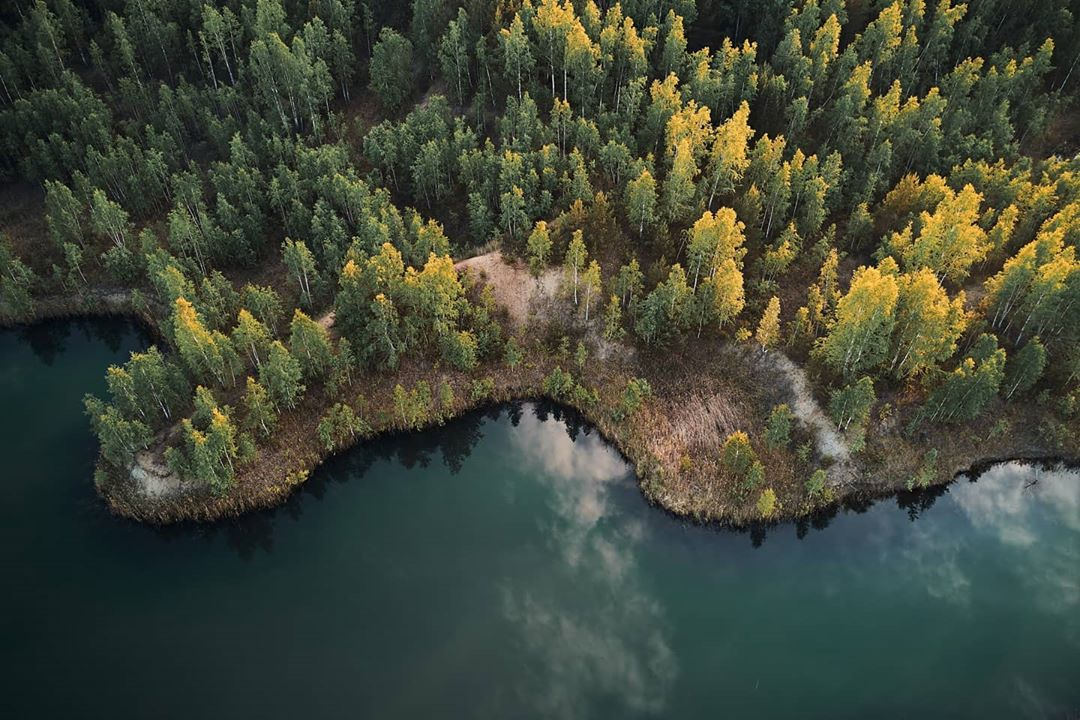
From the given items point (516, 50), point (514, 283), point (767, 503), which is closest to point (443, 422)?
point (514, 283)

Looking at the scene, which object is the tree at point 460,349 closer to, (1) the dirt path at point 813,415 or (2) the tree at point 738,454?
(2) the tree at point 738,454

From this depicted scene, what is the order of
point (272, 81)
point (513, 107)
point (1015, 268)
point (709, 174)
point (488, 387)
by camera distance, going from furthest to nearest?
point (272, 81) < point (513, 107) < point (709, 174) < point (488, 387) < point (1015, 268)

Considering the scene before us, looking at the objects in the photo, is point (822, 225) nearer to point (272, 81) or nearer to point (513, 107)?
point (513, 107)

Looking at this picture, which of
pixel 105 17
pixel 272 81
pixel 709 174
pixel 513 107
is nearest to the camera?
pixel 709 174

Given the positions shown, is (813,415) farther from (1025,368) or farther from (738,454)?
(1025,368)

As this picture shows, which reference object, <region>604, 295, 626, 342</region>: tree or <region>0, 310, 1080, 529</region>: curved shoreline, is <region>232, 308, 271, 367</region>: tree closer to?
<region>0, 310, 1080, 529</region>: curved shoreline

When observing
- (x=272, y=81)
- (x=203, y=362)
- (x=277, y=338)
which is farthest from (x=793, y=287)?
(x=272, y=81)

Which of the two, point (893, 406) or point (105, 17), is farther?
point (105, 17)
